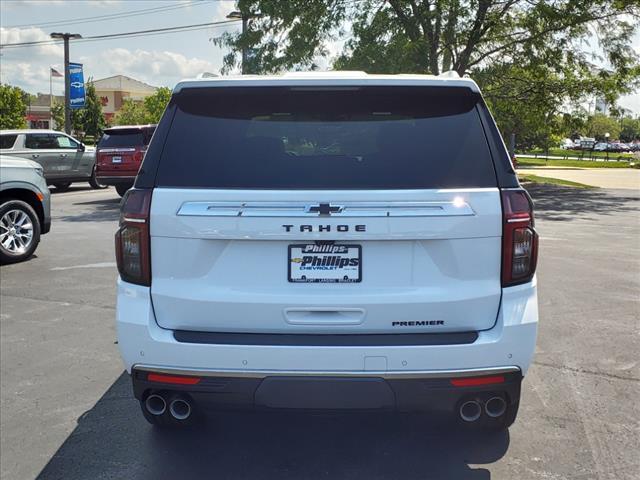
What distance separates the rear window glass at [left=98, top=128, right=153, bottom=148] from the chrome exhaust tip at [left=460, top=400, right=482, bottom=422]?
1640 cm

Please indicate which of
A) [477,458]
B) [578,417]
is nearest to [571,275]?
[578,417]

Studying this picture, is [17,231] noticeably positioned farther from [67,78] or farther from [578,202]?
[67,78]

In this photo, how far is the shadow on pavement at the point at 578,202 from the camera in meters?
16.1

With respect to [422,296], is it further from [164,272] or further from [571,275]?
[571,275]

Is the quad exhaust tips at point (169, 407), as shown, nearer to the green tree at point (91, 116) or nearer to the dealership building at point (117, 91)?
the green tree at point (91, 116)

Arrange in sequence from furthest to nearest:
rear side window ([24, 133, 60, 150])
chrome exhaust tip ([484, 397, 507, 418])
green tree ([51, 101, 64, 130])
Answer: green tree ([51, 101, 64, 130]), rear side window ([24, 133, 60, 150]), chrome exhaust tip ([484, 397, 507, 418])

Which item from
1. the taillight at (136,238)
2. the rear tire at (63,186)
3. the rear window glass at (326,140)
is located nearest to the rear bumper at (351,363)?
the taillight at (136,238)

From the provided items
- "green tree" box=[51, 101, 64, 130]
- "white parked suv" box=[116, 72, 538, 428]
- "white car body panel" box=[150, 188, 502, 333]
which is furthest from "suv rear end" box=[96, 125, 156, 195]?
"green tree" box=[51, 101, 64, 130]

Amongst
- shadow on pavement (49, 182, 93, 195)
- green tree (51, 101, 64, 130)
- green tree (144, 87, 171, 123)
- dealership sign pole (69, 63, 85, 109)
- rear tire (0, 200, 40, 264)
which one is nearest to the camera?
rear tire (0, 200, 40, 264)

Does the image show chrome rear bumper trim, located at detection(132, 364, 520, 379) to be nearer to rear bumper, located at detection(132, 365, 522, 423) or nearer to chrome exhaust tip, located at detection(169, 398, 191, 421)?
rear bumper, located at detection(132, 365, 522, 423)

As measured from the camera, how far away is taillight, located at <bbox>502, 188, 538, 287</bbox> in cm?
306

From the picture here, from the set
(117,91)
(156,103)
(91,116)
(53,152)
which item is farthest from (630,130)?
(53,152)

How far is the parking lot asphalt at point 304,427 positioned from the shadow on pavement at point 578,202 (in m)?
9.57

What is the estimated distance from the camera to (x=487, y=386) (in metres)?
3.06
